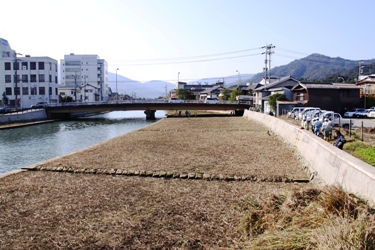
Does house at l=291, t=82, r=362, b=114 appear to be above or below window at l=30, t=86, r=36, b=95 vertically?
below

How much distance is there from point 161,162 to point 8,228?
19.6 feet

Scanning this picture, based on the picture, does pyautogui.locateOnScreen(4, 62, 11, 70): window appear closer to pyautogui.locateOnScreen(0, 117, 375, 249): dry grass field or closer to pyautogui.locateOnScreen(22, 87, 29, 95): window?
pyautogui.locateOnScreen(22, 87, 29, 95): window

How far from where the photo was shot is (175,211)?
19.9 ft

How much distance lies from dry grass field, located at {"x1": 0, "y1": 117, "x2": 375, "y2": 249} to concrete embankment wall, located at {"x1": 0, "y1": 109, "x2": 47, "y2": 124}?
29.8 metres

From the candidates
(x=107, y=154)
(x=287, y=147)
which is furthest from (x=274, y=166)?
(x=107, y=154)

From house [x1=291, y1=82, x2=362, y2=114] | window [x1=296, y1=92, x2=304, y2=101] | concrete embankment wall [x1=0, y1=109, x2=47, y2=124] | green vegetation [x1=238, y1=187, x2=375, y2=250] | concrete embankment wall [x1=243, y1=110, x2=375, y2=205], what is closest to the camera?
green vegetation [x1=238, y1=187, x2=375, y2=250]

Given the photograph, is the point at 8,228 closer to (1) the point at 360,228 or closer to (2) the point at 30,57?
(1) the point at 360,228

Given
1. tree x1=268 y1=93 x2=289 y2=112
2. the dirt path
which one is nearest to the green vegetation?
the dirt path

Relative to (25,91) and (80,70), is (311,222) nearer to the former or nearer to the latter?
(25,91)

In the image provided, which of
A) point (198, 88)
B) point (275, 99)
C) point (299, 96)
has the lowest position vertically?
point (275, 99)

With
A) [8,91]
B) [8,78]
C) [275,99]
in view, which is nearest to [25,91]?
[8,91]

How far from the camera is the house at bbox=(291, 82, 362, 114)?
36781 millimetres

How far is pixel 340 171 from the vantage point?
6672mm

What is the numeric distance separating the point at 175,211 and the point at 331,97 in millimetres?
35738
